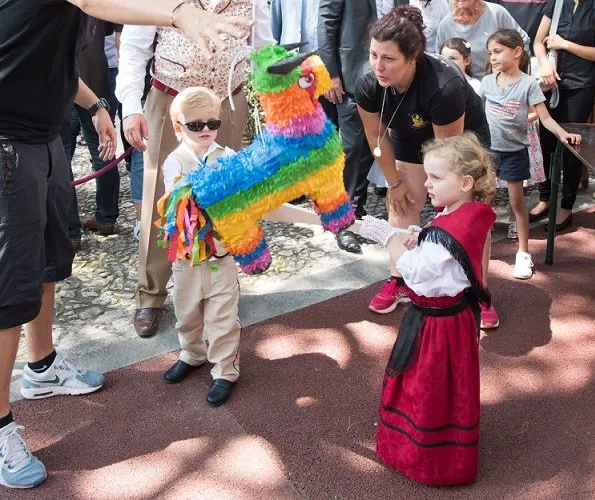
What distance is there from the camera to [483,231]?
2.46 m

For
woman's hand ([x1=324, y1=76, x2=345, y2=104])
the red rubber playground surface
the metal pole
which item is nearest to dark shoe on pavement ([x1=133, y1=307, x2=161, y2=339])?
the red rubber playground surface

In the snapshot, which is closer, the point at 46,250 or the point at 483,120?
the point at 46,250

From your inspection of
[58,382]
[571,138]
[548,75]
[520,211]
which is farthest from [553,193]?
[58,382]

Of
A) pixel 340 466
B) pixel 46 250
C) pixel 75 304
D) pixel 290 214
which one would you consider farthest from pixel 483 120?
pixel 75 304

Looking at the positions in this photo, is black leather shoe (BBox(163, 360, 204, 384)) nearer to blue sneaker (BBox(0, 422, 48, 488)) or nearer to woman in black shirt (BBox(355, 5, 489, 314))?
blue sneaker (BBox(0, 422, 48, 488))

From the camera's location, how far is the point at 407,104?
3375 millimetres

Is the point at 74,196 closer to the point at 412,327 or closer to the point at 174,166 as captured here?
the point at 174,166

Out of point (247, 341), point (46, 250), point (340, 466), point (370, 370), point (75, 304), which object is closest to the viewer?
point (340, 466)

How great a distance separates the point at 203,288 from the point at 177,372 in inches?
20.5

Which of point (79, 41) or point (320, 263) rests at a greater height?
point (79, 41)

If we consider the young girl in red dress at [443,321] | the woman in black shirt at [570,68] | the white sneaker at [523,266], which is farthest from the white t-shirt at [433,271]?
the woman in black shirt at [570,68]

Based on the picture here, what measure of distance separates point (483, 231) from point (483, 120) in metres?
1.42

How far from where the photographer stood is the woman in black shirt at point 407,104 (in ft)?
10.5

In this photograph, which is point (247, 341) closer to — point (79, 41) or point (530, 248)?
point (79, 41)
